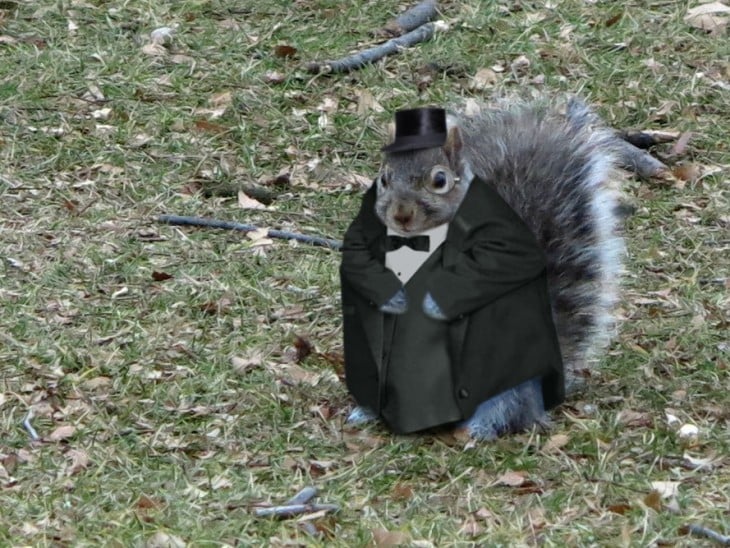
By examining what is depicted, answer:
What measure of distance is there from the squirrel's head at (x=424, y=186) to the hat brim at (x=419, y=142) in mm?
25

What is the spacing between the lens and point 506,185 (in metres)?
4.70

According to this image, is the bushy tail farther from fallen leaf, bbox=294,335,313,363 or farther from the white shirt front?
fallen leaf, bbox=294,335,313,363

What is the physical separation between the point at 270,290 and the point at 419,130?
1.77 m

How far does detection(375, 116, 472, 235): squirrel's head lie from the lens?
14.6 feet

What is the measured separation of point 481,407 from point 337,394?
0.65 meters

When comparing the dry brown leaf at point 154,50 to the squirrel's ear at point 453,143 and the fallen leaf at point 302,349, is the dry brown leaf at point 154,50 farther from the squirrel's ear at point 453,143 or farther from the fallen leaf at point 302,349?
the squirrel's ear at point 453,143

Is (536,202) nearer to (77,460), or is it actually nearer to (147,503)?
(147,503)

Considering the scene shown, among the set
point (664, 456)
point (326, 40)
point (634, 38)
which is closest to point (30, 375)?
point (664, 456)

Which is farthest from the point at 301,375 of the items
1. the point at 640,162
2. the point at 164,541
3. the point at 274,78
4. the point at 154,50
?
the point at 154,50

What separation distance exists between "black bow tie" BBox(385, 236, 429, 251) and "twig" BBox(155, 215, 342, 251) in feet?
6.46

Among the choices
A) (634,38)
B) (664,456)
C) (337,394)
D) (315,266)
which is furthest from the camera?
(634,38)

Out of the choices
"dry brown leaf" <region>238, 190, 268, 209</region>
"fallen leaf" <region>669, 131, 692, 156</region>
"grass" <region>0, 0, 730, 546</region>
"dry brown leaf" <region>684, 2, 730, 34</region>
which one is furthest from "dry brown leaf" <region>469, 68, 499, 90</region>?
"dry brown leaf" <region>238, 190, 268, 209</region>

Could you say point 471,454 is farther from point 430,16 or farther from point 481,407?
point 430,16

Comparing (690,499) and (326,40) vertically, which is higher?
(326,40)
